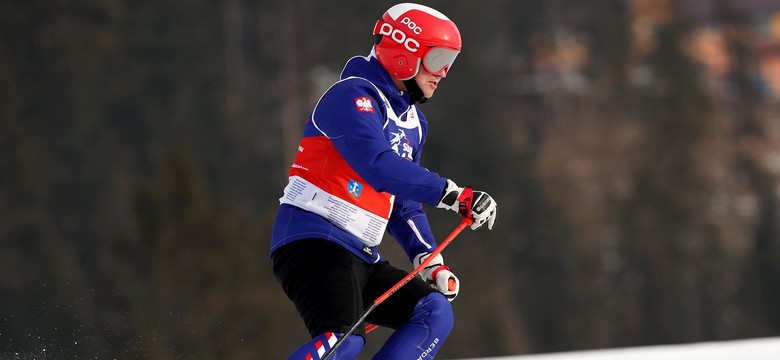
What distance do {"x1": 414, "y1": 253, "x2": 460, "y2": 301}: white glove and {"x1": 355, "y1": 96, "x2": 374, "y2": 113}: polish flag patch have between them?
0.54m

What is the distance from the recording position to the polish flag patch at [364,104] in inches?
108

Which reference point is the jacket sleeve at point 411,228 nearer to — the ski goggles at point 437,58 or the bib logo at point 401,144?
the bib logo at point 401,144

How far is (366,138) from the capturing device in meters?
2.70

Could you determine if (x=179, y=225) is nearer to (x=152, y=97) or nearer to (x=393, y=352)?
(x=152, y=97)

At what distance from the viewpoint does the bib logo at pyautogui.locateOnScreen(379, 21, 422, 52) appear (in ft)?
9.64

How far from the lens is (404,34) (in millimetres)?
2959

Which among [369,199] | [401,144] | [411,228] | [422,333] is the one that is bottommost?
[422,333]

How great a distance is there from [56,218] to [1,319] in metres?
4.01

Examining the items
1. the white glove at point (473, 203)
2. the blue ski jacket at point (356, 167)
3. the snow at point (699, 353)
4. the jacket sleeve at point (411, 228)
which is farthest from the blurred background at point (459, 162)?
the white glove at point (473, 203)

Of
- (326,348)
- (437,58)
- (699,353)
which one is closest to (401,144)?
(437,58)

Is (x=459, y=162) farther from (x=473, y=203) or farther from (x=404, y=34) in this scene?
(x=473, y=203)

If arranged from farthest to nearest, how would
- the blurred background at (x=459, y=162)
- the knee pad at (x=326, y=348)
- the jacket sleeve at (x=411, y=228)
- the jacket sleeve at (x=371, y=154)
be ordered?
the blurred background at (x=459, y=162) → the jacket sleeve at (x=411, y=228) → the jacket sleeve at (x=371, y=154) → the knee pad at (x=326, y=348)

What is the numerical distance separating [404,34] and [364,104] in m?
0.31

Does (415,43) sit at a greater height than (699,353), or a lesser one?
greater
